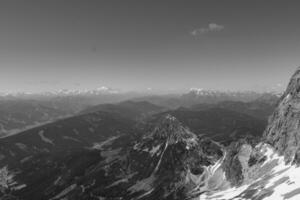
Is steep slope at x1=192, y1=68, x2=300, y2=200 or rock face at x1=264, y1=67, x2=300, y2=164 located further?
rock face at x1=264, y1=67, x2=300, y2=164

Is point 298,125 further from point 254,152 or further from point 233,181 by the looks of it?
point 233,181

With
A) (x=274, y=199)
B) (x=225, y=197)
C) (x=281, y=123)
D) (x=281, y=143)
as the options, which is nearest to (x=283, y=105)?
(x=281, y=123)

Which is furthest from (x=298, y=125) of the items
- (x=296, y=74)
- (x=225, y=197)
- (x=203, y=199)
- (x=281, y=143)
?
(x=203, y=199)

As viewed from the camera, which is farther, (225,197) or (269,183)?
(225,197)

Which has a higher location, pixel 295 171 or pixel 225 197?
pixel 295 171

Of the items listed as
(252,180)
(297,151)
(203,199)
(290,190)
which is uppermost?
(297,151)

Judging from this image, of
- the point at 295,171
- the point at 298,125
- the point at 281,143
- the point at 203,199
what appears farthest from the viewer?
the point at 203,199

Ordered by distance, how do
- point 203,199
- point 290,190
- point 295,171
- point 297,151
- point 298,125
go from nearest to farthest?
1. point 290,190
2. point 295,171
3. point 297,151
4. point 298,125
5. point 203,199

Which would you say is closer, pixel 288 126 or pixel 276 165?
pixel 276 165
